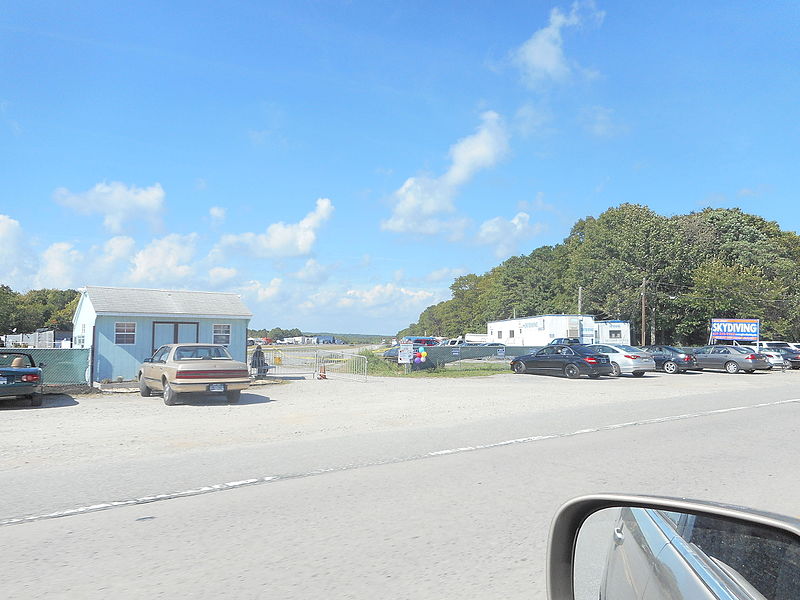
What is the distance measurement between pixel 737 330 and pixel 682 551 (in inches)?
1986

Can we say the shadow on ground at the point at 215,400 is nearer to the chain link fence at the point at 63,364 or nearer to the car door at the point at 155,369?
the car door at the point at 155,369

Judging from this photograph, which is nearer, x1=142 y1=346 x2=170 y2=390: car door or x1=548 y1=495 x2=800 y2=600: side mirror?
x1=548 y1=495 x2=800 y2=600: side mirror

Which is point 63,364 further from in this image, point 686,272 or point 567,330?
point 686,272

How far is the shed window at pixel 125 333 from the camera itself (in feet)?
76.2

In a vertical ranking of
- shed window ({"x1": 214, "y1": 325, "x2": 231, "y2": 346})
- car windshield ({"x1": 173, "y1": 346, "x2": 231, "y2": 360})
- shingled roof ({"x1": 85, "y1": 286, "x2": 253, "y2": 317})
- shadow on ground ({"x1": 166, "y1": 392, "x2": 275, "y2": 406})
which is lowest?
shadow on ground ({"x1": 166, "y1": 392, "x2": 275, "y2": 406})

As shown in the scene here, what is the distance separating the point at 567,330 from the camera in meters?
48.1

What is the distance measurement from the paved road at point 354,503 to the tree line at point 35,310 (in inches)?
2644

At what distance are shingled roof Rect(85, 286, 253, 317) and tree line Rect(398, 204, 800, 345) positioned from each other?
4399 cm

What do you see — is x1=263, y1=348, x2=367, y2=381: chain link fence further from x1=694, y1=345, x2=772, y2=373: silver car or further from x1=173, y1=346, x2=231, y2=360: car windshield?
x1=694, y1=345, x2=772, y2=373: silver car

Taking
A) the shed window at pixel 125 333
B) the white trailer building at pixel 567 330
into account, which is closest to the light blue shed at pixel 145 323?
the shed window at pixel 125 333

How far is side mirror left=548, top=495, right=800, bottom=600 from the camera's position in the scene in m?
1.47

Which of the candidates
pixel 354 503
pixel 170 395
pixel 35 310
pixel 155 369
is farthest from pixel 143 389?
pixel 35 310

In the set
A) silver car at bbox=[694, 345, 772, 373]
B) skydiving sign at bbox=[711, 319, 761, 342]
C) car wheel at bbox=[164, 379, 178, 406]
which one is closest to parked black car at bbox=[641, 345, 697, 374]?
silver car at bbox=[694, 345, 772, 373]

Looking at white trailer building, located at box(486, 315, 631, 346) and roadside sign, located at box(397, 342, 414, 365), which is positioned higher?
white trailer building, located at box(486, 315, 631, 346)
